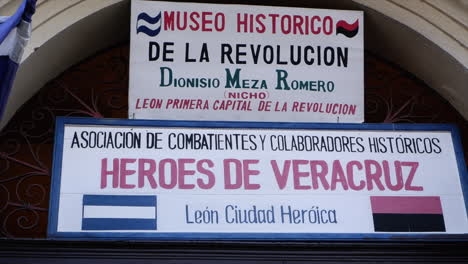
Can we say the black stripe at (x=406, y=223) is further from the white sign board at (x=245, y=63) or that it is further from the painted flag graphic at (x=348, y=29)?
the painted flag graphic at (x=348, y=29)

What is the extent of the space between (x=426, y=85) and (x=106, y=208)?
2742mm

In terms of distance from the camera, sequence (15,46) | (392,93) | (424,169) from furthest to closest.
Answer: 1. (392,93)
2. (424,169)
3. (15,46)

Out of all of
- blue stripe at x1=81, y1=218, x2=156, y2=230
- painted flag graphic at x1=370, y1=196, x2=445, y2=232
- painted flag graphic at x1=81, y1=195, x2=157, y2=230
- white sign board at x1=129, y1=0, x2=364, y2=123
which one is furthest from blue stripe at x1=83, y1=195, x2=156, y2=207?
painted flag graphic at x1=370, y1=196, x2=445, y2=232

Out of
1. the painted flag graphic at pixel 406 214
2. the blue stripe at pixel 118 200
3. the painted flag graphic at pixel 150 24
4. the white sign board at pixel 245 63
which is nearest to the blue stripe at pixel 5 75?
the blue stripe at pixel 118 200

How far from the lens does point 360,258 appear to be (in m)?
5.97

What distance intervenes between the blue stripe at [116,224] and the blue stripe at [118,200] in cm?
11

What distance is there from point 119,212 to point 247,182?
89 centimetres

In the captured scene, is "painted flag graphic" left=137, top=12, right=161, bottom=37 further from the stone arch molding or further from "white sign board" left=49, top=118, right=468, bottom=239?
"white sign board" left=49, top=118, right=468, bottom=239

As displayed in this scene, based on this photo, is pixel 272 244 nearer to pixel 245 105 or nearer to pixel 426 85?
pixel 245 105

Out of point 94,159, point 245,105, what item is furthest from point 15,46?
point 245,105

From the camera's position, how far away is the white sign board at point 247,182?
19.5 ft

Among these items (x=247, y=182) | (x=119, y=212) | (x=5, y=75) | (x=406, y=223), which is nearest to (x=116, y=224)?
(x=119, y=212)

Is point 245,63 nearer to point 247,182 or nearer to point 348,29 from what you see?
point 348,29

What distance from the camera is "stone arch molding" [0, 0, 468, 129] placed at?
6250 mm
